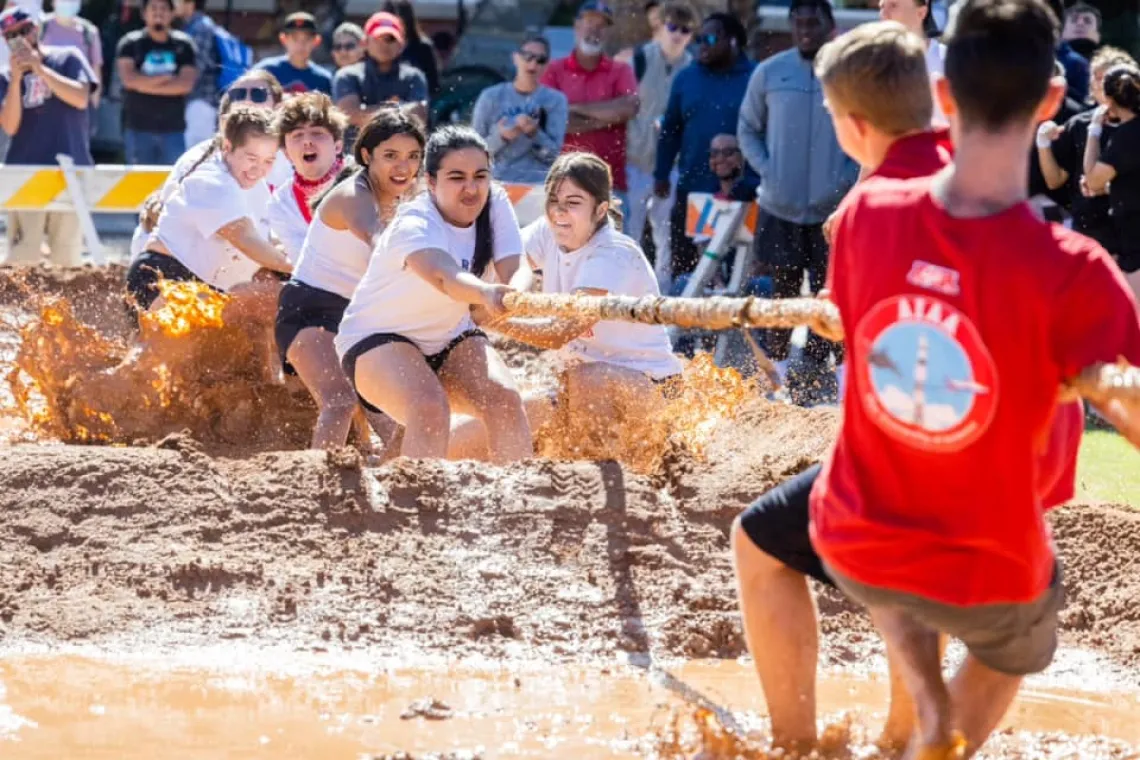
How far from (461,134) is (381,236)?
0.48 meters

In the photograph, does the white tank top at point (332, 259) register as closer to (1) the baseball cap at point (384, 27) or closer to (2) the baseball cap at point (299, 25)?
(1) the baseball cap at point (384, 27)

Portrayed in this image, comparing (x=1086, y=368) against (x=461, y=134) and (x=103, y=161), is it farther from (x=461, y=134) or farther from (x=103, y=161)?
(x=103, y=161)

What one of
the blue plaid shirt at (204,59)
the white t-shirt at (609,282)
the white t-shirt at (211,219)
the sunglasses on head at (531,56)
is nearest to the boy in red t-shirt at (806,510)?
the white t-shirt at (609,282)

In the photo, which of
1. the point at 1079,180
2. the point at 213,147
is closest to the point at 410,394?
the point at 213,147

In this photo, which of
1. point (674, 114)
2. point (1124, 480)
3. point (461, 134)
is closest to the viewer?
point (461, 134)


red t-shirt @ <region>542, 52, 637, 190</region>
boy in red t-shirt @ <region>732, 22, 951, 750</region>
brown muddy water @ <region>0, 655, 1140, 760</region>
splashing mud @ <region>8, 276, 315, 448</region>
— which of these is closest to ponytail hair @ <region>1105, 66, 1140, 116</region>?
red t-shirt @ <region>542, 52, 637, 190</region>

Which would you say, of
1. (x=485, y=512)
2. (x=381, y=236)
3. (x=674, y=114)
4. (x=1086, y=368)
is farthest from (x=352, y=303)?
(x=674, y=114)

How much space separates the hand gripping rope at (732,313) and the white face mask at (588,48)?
626cm

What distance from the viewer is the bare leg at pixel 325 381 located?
22.9ft

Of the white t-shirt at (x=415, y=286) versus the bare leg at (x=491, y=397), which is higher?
the white t-shirt at (x=415, y=286)

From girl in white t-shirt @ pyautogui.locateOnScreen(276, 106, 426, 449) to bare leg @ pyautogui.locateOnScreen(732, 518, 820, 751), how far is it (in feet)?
10.6

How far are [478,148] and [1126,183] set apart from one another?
157 inches

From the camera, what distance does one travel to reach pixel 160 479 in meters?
5.75

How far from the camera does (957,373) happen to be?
122 inches
